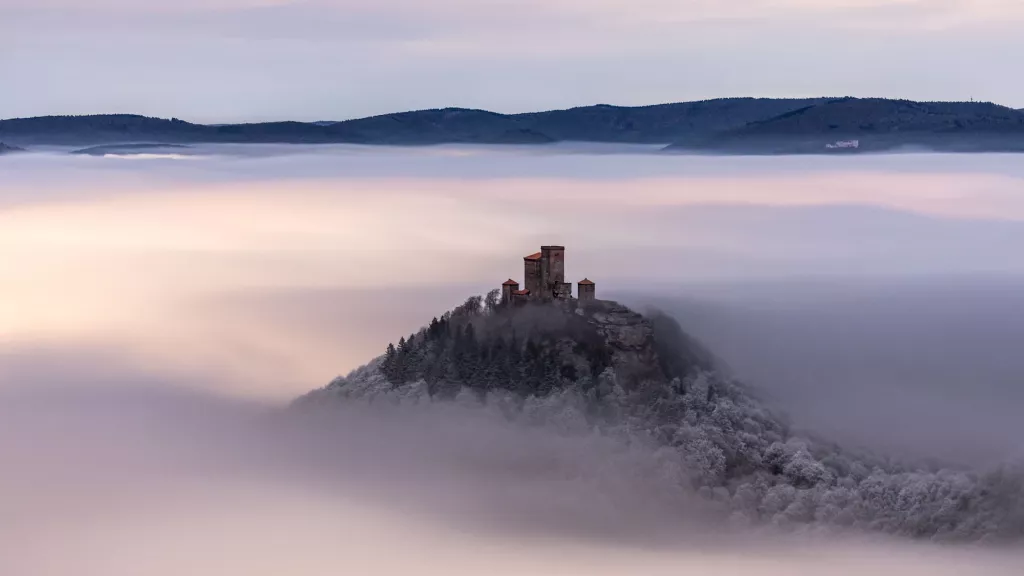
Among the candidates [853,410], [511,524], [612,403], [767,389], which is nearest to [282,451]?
[511,524]

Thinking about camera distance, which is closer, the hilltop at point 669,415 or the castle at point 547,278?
the castle at point 547,278

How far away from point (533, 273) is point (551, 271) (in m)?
1.76

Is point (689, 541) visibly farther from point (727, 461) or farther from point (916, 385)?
point (916, 385)

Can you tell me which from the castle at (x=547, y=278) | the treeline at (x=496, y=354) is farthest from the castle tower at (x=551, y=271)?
the treeline at (x=496, y=354)

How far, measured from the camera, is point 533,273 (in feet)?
362

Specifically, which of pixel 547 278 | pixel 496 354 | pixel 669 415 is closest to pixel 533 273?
pixel 547 278

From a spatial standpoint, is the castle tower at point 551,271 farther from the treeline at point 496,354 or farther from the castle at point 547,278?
the treeline at point 496,354

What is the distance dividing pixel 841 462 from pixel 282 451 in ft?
203

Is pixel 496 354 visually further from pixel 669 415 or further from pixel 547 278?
pixel 669 415

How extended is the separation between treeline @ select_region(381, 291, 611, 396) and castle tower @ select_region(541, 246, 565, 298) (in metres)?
3.79

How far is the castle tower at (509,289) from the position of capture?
113m

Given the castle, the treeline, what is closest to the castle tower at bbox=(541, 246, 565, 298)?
the castle

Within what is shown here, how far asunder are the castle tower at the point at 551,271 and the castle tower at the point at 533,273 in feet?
1.21

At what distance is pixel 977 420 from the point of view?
155m
